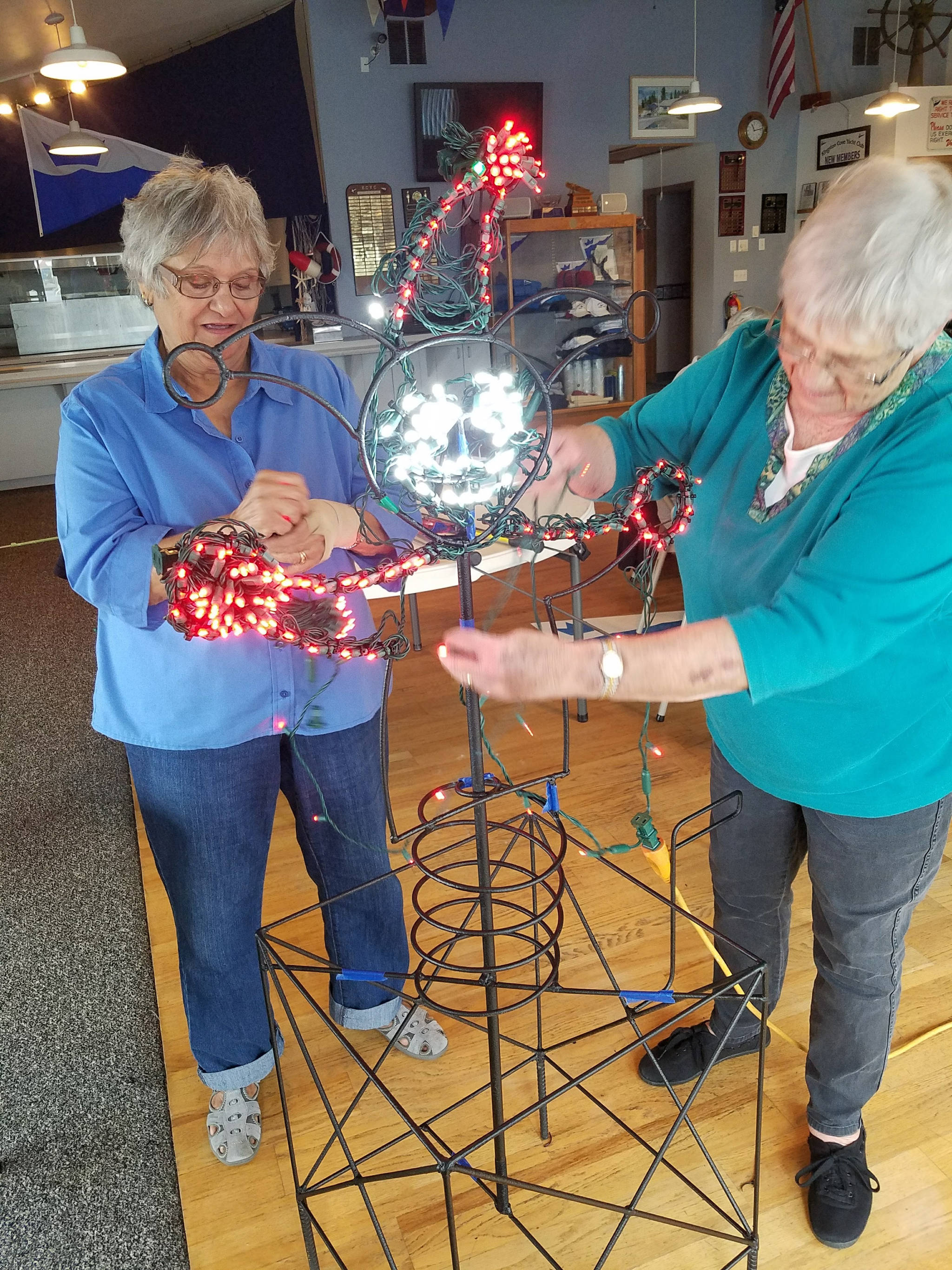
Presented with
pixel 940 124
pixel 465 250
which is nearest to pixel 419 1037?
pixel 465 250

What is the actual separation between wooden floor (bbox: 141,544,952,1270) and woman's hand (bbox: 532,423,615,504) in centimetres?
104

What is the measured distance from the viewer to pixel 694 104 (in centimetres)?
561

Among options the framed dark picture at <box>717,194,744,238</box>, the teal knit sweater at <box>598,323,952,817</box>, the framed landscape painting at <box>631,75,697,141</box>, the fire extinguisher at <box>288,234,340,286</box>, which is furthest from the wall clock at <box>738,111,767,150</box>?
the teal knit sweater at <box>598,323,952,817</box>

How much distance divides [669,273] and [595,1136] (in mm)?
8275

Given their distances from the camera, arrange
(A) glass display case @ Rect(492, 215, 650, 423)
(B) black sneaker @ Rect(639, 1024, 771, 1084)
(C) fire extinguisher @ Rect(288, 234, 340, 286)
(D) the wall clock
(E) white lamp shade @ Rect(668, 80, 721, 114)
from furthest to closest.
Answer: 1. (D) the wall clock
2. (E) white lamp shade @ Rect(668, 80, 721, 114)
3. (A) glass display case @ Rect(492, 215, 650, 423)
4. (C) fire extinguisher @ Rect(288, 234, 340, 286)
5. (B) black sneaker @ Rect(639, 1024, 771, 1084)

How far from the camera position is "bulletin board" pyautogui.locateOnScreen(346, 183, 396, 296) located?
224 inches

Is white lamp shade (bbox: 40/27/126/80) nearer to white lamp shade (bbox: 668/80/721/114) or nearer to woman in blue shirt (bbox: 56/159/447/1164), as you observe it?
white lamp shade (bbox: 668/80/721/114)

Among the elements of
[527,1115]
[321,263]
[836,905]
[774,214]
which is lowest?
[527,1115]

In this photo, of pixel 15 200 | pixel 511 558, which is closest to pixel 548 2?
pixel 15 200

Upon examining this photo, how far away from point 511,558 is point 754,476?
107 cm

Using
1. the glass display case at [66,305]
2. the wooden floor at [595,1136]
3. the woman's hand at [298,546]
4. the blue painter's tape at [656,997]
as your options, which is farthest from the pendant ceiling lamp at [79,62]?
the blue painter's tape at [656,997]

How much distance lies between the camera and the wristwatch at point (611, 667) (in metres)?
0.77

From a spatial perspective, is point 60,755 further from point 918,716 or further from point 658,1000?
point 918,716

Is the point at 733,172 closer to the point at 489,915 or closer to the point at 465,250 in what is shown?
the point at 465,250
